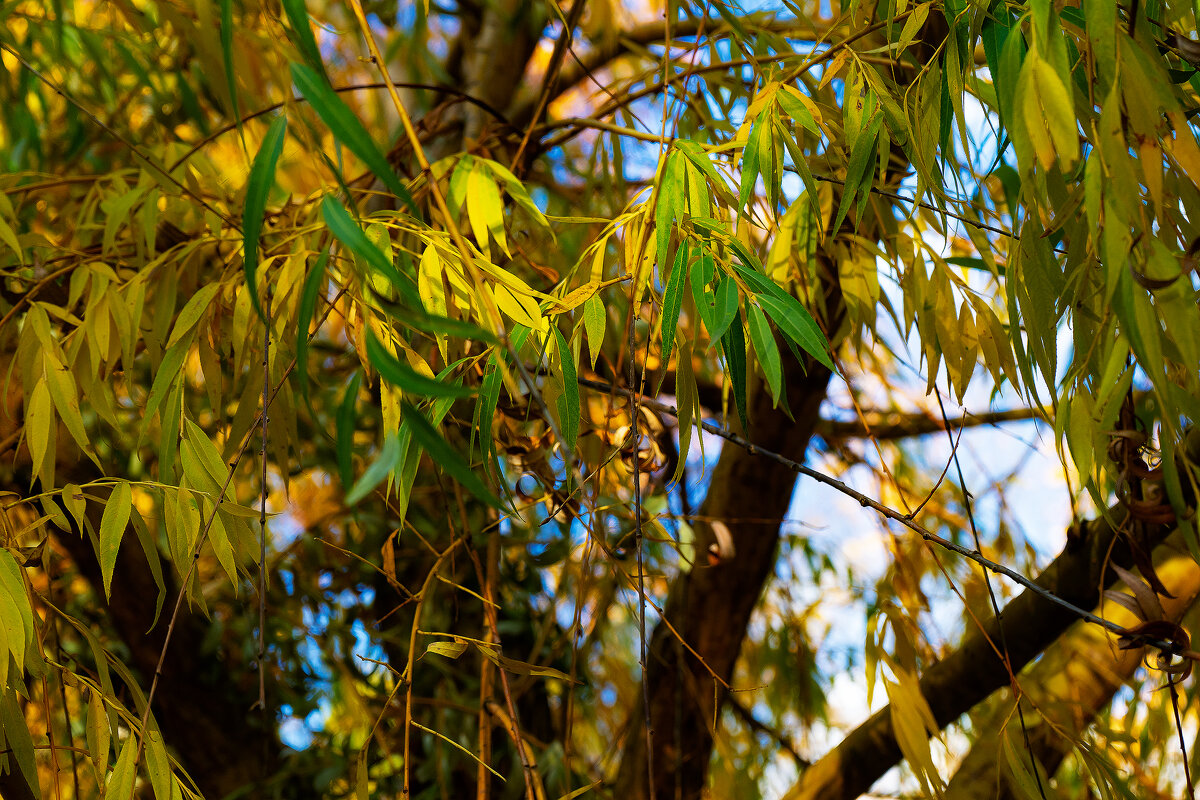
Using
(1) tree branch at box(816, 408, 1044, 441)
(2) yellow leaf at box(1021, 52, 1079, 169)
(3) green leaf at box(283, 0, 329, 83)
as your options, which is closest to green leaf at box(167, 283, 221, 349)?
(3) green leaf at box(283, 0, 329, 83)

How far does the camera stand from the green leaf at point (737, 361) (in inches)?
17.5

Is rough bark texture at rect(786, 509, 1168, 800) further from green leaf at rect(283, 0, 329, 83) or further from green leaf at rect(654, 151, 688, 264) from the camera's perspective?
green leaf at rect(283, 0, 329, 83)

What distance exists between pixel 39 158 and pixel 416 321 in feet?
3.57

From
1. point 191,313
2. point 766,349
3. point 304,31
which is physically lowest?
point 766,349

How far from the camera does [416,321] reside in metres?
0.31

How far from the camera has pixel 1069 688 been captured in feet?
2.65

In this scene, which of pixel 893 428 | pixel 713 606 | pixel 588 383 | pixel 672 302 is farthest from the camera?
pixel 893 428

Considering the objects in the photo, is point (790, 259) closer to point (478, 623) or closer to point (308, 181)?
point (478, 623)

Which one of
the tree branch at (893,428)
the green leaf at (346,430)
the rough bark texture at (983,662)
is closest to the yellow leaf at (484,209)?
the green leaf at (346,430)

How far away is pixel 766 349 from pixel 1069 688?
1.90 ft

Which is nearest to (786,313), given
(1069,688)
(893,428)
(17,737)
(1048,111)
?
(1048,111)

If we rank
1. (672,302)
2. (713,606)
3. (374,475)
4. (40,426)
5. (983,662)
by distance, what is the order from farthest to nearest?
(713,606), (983,662), (40,426), (672,302), (374,475)

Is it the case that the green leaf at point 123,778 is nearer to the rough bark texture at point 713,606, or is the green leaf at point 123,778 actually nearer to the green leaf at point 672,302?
the green leaf at point 672,302

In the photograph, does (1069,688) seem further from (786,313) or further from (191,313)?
(191,313)
